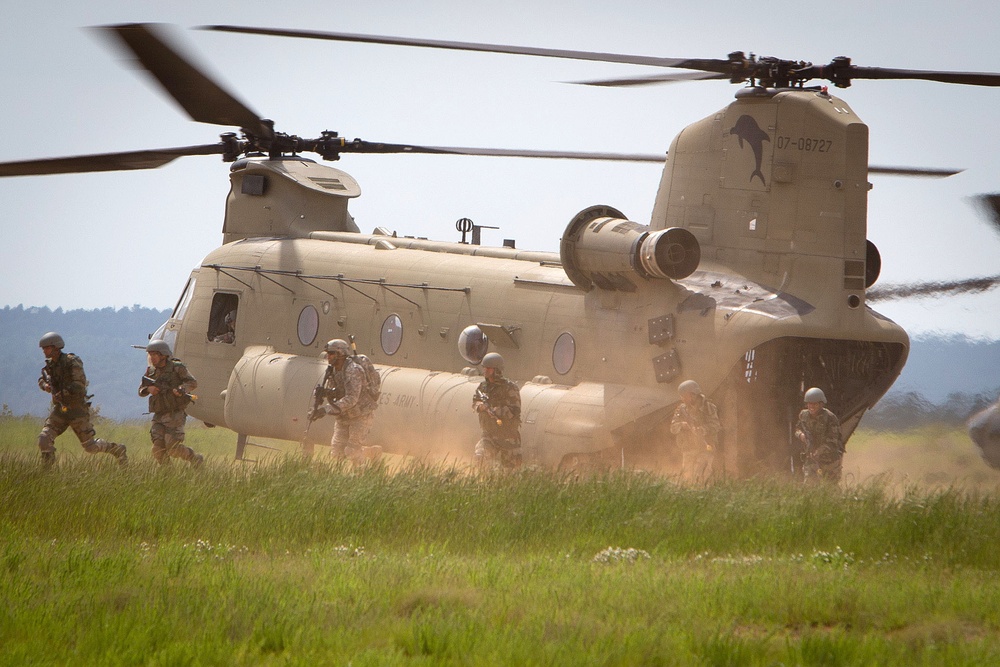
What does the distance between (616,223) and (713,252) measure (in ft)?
4.05

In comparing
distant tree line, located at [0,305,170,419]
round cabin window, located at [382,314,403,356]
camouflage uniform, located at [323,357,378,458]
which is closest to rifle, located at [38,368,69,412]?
camouflage uniform, located at [323,357,378,458]

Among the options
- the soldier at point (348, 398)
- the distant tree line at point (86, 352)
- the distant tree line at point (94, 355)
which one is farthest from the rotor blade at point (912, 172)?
the distant tree line at point (86, 352)

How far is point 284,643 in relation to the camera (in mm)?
6848

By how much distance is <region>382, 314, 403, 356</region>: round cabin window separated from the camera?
17.1 m

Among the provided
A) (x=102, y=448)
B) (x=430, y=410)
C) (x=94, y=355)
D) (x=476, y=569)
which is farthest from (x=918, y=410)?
(x=94, y=355)

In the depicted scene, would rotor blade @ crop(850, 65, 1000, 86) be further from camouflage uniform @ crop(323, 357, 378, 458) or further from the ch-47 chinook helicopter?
camouflage uniform @ crop(323, 357, 378, 458)

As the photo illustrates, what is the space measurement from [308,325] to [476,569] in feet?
33.3

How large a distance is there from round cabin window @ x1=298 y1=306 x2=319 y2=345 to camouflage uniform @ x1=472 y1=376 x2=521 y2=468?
4914 mm

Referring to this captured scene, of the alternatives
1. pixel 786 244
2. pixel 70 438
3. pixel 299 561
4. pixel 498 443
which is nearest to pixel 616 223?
pixel 786 244

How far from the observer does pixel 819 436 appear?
13086 mm

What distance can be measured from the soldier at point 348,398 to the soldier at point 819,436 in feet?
18.0

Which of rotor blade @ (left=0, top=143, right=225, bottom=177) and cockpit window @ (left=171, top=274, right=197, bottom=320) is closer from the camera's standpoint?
rotor blade @ (left=0, top=143, right=225, bottom=177)

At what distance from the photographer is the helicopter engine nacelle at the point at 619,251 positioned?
534 inches

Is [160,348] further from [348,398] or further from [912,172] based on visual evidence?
[912,172]
